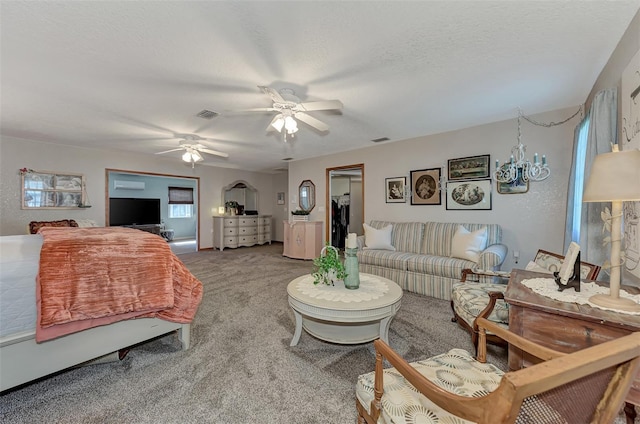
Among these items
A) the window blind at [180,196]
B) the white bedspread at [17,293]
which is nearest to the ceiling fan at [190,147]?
the white bedspread at [17,293]

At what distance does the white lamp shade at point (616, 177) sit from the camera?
3.73 ft

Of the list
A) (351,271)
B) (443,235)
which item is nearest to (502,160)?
(443,235)

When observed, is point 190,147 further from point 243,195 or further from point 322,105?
point 243,195

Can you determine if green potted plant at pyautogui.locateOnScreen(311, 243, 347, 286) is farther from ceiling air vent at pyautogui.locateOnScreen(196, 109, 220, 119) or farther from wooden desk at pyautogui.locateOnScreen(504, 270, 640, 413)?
ceiling air vent at pyautogui.locateOnScreen(196, 109, 220, 119)

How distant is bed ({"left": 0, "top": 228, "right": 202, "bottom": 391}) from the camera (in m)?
1.49

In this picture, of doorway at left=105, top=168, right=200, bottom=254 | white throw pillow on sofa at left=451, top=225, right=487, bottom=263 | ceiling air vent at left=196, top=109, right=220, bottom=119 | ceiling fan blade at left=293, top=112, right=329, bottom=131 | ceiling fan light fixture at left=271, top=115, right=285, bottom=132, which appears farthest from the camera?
doorway at left=105, top=168, right=200, bottom=254

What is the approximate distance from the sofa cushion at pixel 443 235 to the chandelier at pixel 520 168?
71 cm

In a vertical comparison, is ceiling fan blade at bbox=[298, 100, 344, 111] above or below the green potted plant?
above

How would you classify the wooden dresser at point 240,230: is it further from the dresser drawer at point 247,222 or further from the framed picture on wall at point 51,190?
the framed picture on wall at point 51,190

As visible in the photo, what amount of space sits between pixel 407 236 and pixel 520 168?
5.96 feet

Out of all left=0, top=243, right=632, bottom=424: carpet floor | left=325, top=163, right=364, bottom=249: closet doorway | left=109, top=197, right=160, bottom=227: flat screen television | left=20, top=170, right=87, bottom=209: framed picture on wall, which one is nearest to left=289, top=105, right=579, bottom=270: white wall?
left=0, top=243, right=632, bottom=424: carpet floor

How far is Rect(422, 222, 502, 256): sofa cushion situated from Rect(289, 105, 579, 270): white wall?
0.69 feet

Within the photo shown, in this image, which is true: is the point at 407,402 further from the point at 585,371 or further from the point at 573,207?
the point at 573,207

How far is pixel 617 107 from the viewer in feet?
6.29
